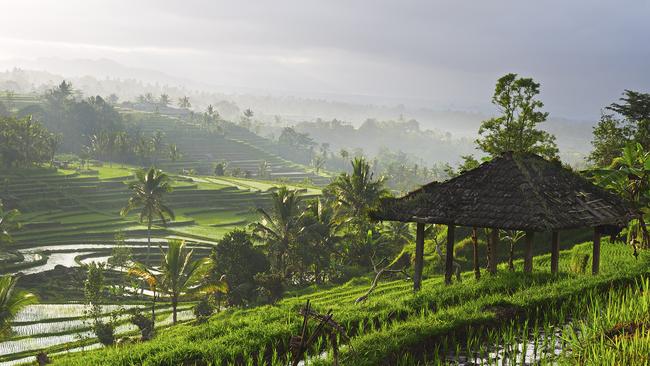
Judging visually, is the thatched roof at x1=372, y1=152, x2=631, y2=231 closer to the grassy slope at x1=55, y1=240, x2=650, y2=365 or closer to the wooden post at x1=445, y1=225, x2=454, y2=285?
the wooden post at x1=445, y1=225, x2=454, y2=285

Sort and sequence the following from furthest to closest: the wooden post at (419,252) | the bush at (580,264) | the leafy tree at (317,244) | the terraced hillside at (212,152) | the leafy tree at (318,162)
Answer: the leafy tree at (318,162)
the terraced hillside at (212,152)
the leafy tree at (317,244)
the bush at (580,264)
the wooden post at (419,252)

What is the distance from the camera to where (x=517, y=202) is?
1271 centimetres

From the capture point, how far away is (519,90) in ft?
101

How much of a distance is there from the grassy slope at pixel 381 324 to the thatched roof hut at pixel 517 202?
121 centimetres

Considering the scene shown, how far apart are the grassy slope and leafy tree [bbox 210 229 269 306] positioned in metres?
19.8

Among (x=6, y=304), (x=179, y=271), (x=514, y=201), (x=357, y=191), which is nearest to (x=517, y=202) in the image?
(x=514, y=201)

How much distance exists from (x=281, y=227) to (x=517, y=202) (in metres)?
22.4

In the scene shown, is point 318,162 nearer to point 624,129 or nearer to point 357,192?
point 357,192

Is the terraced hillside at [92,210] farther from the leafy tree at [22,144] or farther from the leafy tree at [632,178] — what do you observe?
the leafy tree at [632,178]

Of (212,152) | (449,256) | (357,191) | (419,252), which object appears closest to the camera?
(419,252)

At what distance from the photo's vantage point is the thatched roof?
1240cm

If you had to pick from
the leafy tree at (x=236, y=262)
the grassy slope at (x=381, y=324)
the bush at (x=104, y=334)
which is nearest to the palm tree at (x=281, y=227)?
the leafy tree at (x=236, y=262)

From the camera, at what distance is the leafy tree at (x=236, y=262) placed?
3075cm

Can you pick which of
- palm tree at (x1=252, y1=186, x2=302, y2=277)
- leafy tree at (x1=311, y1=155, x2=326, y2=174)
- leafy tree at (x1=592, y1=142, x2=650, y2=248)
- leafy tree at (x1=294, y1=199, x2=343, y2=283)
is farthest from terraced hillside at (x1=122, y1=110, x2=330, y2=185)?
leafy tree at (x1=592, y1=142, x2=650, y2=248)
